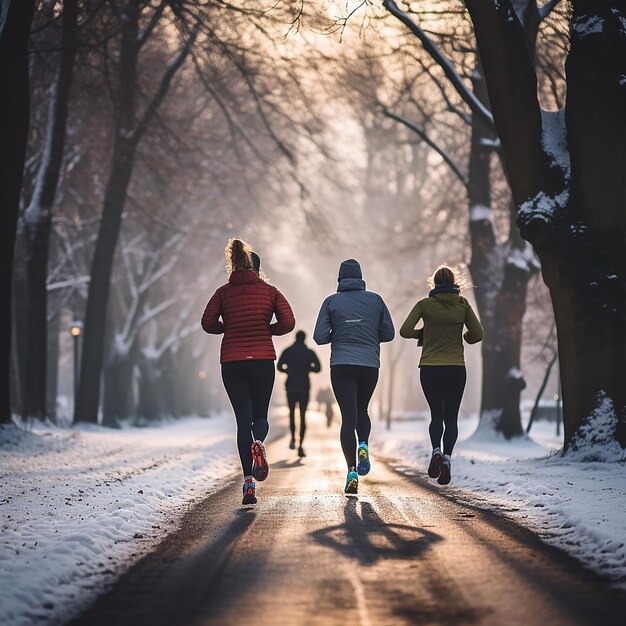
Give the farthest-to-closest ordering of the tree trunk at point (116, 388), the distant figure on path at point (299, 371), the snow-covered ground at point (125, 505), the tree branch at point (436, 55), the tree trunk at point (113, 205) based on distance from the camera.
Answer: the tree trunk at point (116, 388), the tree trunk at point (113, 205), the distant figure on path at point (299, 371), the tree branch at point (436, 55), the snow-covered ground at point (125, 505)

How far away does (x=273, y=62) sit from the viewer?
1964cm

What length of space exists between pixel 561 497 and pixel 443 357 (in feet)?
6.08

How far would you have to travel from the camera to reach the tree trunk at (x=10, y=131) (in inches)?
570

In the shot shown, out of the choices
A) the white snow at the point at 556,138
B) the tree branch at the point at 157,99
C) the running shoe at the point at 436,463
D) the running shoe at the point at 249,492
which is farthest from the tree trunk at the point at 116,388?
the running shoe at the point at 249,492

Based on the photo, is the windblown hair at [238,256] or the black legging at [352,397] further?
the black legging at [352,397]

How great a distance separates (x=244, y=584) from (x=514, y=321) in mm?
15833

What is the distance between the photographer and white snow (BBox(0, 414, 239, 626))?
492 centimetres

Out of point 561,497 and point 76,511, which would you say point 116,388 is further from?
point 561,497

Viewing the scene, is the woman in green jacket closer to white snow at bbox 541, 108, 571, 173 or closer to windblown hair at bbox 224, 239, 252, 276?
windblown hair at bbox 224, 239, 252, 276

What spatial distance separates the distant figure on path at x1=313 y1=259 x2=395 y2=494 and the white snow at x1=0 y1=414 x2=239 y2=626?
1.55 metres

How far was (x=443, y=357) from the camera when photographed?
9.45 m

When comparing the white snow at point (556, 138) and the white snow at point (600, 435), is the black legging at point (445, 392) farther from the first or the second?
the white snow at point (556, 138)

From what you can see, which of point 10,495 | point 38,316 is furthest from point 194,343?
point 10,495

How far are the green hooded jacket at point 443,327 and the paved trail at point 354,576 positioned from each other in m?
1.94
